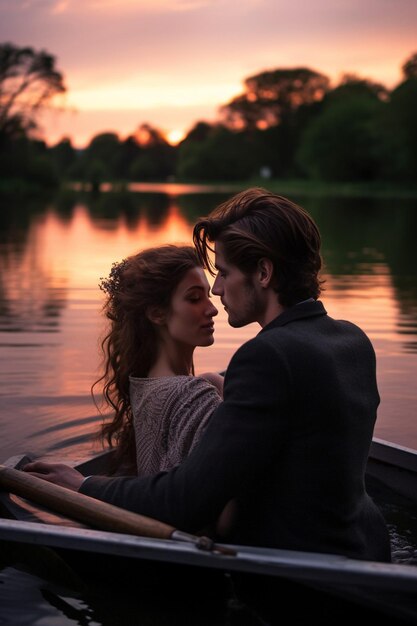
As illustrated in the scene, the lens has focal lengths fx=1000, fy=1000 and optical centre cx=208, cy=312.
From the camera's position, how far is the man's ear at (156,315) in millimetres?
4184

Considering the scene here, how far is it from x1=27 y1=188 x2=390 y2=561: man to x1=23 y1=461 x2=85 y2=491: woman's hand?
555mm

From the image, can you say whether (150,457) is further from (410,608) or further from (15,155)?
(15,155)

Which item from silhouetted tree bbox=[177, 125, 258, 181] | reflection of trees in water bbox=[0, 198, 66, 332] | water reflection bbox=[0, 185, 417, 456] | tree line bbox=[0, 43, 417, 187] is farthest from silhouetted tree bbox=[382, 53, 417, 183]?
reflection of trees in water bbox=[0, 198, 66, 332]

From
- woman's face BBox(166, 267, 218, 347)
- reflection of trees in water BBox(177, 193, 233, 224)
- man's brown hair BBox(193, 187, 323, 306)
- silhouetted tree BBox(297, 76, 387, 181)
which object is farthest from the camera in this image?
silhouetted tree BBox(297, 76, 387, 181)

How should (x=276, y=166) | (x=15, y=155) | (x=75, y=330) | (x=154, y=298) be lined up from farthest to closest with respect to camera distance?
(x=276, y=166) → (x=15, y=155) → (x=75, y=330) → (x=154, y=298)

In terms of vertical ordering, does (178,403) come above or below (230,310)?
below

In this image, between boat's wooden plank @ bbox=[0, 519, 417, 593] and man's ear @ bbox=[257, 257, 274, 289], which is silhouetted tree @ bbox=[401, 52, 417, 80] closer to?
man's ear @ bbox=[257, 257, 274, 289]

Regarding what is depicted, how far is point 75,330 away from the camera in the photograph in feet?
33.9

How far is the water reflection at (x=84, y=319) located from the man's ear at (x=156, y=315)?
2432mm

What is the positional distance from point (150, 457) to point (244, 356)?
1.12 metres

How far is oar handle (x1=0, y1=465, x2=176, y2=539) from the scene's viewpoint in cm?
336

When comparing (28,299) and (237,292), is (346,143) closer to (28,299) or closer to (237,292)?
(28,299)

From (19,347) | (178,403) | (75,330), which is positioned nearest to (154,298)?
(178,403)

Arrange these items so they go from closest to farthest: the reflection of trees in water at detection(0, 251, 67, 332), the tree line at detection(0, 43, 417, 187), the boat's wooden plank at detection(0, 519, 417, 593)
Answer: the boat's wooden plank at detection(0, 519, 417, 593), the reflection of trees in water at detection(0, 251, 67, 332), the tree line at detection(0, 43, 417, 187)
